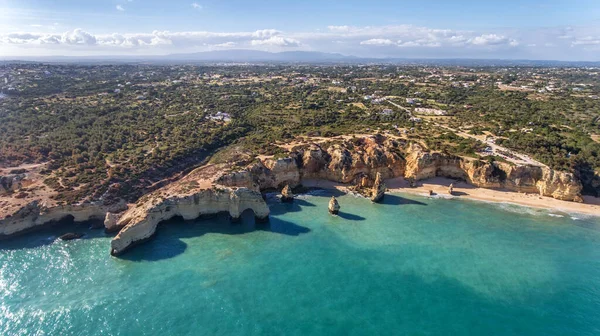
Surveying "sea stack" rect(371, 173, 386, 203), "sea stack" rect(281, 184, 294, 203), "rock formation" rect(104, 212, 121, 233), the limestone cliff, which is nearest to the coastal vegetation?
"rock formation" rect(104, 212, 121, 233)

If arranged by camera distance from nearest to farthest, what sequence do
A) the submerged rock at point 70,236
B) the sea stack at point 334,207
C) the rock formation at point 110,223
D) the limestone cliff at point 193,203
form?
the submerged rock at point 70,236, the rock formation at point 110,223, the limestone cliff at point 193,203, the sea stack at point 334,207

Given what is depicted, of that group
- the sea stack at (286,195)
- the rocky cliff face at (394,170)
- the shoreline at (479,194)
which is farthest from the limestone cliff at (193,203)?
the shoreline at (479,194)

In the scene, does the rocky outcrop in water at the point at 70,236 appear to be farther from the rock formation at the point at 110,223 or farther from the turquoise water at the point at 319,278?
the rock formation at the point at 110,223

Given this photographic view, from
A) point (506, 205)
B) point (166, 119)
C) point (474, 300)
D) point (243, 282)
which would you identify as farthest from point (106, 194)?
point (506, 205)

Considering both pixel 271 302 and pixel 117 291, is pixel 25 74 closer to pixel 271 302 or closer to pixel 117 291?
pixel 117 291

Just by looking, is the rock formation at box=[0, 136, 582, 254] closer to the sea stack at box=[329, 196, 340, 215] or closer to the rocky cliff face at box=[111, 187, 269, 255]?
the rocky cliff face at box=[111, 187, 269, 255]

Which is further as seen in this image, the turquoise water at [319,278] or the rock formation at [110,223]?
the rock formation at [110,223]
